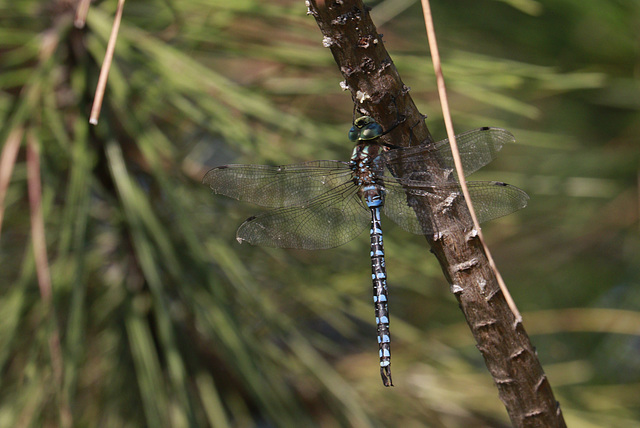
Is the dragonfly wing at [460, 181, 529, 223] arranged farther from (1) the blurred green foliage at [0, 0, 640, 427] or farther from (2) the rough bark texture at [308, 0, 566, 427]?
(2) the rough bark texture at [308, 0, 566, 427]

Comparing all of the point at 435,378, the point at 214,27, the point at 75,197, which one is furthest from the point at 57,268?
the point at 435,378

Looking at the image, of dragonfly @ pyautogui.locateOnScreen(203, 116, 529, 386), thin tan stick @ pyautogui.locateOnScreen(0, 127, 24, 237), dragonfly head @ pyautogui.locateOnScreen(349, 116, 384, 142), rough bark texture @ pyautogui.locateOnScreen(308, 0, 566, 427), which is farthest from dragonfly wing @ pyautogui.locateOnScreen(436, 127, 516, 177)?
thin tan stick @ pyautogui.locateOnScreen(0, 127, 24, 237)

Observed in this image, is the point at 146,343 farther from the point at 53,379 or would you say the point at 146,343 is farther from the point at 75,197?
the point at 75,197

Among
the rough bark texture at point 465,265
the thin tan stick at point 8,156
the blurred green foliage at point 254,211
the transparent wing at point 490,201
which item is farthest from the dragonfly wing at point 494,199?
the thin tan stick at point 8,156

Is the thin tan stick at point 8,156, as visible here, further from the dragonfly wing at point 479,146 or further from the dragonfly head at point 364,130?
the dragonfly wing at point 479,146

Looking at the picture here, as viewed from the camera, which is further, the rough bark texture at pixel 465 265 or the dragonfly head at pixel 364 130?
the dragonfly head at pixel 364 130

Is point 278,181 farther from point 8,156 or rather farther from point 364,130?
point 8,156

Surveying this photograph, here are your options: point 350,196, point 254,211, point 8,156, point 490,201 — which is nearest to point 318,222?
point 350,196
